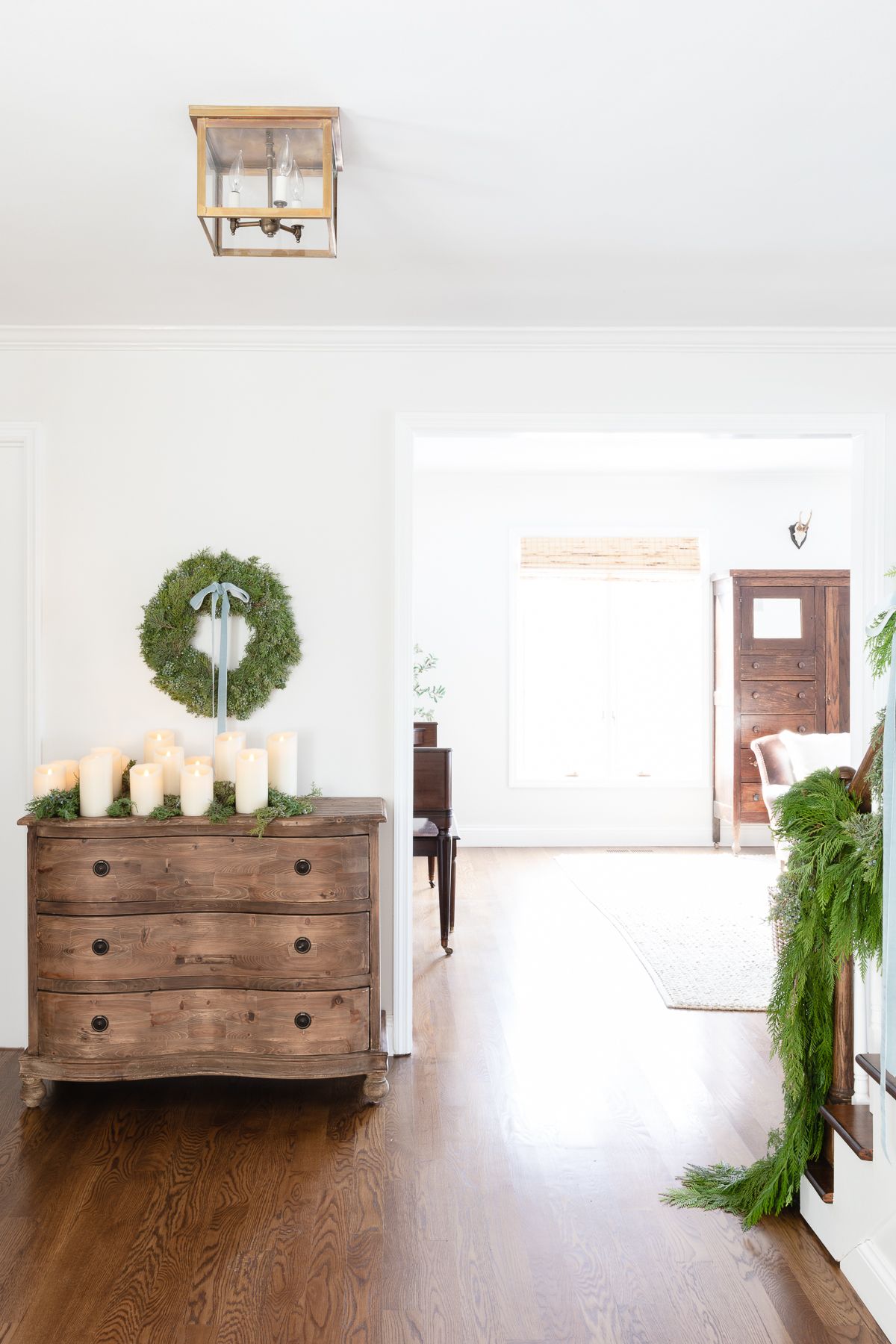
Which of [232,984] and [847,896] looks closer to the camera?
[847,896]

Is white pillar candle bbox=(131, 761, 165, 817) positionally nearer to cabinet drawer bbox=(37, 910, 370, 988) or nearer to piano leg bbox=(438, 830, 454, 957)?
cabinet drawer bbox=(37, 910, 370, 988)

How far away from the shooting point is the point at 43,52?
1.79 meters

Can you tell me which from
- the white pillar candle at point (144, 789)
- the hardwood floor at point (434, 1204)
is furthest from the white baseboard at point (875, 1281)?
the white pillar candle at point (144, 789)

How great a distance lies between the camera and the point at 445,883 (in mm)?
4363

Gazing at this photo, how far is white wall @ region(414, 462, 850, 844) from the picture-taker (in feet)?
22.5

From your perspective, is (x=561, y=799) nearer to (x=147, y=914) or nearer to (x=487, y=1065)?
(x=487, y=1065)

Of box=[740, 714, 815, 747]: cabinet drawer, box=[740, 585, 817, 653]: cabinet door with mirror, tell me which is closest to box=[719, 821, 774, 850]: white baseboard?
box=[740, 714, 815, 747]: cabinet drawer

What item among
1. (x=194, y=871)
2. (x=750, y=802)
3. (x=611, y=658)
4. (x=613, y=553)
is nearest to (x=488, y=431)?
(x=194, y=871)

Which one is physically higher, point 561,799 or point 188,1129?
point 561,799

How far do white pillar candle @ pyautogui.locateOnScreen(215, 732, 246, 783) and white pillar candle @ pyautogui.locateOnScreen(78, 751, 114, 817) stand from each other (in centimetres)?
34

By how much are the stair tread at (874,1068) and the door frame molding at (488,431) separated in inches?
56.3

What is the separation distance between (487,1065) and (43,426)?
8.69 feet

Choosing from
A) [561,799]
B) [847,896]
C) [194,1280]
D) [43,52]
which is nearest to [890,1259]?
[847,896]

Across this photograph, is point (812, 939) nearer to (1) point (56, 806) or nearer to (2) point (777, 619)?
(1) point (56, 806)
